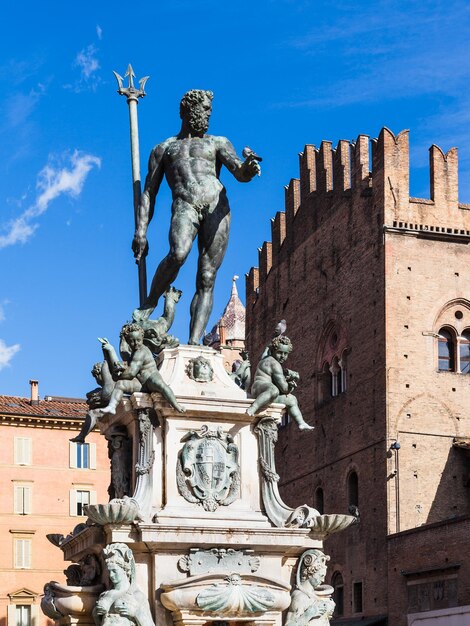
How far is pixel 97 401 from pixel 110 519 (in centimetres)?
127

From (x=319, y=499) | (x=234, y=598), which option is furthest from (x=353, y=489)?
(x=234, y=598)

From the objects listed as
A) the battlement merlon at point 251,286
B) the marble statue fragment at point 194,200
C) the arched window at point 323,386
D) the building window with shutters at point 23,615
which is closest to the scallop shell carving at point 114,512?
the marble statue fragment at point 194,200

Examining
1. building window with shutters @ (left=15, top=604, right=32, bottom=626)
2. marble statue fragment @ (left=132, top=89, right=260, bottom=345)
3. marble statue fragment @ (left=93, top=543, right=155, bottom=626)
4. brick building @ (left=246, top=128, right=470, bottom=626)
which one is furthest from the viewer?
building window with shutters @ (left=15, top=604, right=32, bottom=626)

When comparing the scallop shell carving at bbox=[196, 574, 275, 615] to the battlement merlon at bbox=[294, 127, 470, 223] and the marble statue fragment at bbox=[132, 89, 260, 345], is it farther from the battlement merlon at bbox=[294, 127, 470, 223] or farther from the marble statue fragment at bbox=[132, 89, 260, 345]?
the battlement merlon at bbox=[294, 127, 470, 223]

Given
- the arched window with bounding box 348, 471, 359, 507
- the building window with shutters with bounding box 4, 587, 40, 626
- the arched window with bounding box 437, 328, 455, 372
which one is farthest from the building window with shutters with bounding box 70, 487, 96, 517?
the arched window with bounding box 437, 328, 455, 372

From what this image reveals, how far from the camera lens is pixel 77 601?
10.6 meters

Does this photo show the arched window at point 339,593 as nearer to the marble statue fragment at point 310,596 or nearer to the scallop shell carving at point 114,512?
the marble statue fragment at point 310,596

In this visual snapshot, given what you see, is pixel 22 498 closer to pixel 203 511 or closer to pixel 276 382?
pixel 276 382

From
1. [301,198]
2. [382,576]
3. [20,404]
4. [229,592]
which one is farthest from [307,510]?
[20,404]

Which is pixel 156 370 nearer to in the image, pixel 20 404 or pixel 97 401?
pixel 97 401

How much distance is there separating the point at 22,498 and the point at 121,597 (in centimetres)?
4385

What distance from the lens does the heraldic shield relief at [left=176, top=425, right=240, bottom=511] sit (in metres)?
10.8

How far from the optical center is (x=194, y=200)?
1184 cm

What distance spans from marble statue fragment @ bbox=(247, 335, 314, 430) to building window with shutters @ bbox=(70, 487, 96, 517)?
1689 inches
